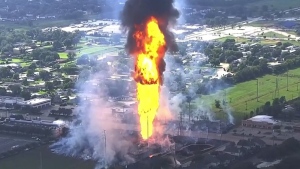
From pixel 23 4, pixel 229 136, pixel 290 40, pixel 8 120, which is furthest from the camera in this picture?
pixel 23 4

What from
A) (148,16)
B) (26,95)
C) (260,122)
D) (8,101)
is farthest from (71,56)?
(148,16)

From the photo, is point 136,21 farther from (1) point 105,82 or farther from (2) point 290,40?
(2) point 290,40

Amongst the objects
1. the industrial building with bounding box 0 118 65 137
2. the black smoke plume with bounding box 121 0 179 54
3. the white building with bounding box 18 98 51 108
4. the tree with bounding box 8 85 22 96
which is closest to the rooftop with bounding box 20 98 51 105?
the white building with bounding box 18 98 51 108

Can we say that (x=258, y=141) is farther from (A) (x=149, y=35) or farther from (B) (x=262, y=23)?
(B) (x=262, y=23)

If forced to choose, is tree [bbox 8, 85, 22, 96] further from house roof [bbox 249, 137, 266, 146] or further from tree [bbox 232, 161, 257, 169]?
tree [bbox 232, 161, 257, 169]

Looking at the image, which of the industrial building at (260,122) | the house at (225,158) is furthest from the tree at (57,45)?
the house at (225,158)

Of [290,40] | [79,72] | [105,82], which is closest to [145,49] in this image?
[105,82]
